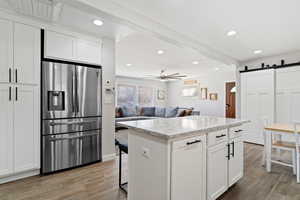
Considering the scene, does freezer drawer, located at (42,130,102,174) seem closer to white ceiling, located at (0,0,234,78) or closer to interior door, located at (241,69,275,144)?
white ceiling, located at (0,0,234,78)

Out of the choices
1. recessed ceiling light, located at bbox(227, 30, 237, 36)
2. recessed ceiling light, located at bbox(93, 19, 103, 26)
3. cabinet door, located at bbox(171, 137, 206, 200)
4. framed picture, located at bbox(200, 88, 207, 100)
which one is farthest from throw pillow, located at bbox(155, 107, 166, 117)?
cabinet door, located at bbox(171, 137, 206, 200)

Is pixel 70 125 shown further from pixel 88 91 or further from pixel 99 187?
pixel 99 187

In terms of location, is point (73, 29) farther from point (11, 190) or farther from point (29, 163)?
point (11, 190)

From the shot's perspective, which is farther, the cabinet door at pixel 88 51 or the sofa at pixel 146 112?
the sofa at pixel 146 112

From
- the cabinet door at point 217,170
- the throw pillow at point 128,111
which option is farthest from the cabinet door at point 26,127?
the throw pillow at point 128,111

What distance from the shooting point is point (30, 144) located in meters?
2.31

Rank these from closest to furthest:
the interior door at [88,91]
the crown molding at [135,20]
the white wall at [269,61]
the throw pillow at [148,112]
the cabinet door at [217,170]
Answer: the cabinet door at [217,170] < the crown molding at [135,20] < the interior door at [88,91] < the white wall at [269,61] < the throw pillow at [148,112]

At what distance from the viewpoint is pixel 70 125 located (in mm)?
2613

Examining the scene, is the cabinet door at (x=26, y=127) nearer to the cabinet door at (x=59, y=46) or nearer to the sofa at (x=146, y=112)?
the cabinet door at (x=59, y=46)

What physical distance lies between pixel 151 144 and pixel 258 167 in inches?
98.9

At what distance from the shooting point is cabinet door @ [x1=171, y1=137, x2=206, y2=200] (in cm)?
136

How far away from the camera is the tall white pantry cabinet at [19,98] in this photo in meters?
2.13

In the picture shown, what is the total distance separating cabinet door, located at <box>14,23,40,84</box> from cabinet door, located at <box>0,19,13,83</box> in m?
0.05

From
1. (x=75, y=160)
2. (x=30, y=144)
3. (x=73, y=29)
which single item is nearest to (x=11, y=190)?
(x=30, y=144)
